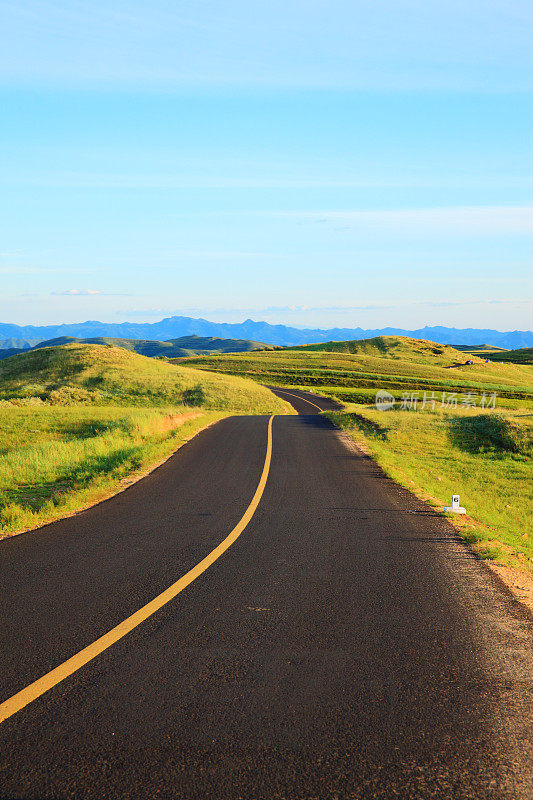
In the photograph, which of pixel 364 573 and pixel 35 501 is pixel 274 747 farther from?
pixel 35 501

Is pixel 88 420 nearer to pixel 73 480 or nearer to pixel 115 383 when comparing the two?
pixel 73 480

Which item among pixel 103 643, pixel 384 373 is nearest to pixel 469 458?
pixel 103 643

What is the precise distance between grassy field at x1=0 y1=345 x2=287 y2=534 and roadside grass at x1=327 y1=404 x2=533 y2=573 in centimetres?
755

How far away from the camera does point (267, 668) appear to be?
4.32 metres

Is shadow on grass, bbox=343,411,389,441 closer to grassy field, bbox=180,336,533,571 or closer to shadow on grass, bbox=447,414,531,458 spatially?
grassy field, bbox=180,336,533,571

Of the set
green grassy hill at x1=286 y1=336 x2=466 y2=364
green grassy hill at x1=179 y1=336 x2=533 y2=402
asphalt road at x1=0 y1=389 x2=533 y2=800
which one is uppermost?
green grassy hill at x1=286 y1=336 x2=466 y2=364

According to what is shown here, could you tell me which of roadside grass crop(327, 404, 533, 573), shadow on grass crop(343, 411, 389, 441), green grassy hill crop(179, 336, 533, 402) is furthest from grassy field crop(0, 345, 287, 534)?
green grassy hill crop(179, 336, 533, 402)

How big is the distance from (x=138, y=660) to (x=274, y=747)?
159cm

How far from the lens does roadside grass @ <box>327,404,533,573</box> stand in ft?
33.1

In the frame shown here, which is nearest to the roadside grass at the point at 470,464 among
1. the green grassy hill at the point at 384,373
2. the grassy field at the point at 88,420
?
the grassy field at the point at 88,420

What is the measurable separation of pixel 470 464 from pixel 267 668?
1924 cm

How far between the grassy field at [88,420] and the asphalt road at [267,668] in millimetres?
3886

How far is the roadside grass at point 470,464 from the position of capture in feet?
33.1

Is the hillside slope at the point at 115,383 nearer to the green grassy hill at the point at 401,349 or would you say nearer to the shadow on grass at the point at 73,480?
the shadow on grass at the point at 73,480
